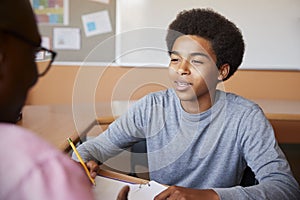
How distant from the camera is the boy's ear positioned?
1403 millimetres

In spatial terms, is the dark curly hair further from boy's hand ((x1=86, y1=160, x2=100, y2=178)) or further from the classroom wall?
the classroom wall

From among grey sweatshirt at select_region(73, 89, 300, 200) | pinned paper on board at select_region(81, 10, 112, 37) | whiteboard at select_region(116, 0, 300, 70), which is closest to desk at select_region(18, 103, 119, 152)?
grey sweatshirt at select_region(73, 89, 300, 200)

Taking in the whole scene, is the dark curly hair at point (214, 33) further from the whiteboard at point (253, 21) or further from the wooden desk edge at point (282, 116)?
the whiteboard at point (253, 21)

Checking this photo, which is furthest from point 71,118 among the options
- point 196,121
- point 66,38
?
point 66,38

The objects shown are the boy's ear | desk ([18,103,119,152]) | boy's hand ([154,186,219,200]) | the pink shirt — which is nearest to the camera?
the pink shirt

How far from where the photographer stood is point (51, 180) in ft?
1.14

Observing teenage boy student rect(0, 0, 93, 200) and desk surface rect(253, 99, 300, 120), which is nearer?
teenage boy student rect(0, 0, 93, 200)

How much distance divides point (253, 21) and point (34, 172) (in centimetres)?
277

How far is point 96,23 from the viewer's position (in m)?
2.98

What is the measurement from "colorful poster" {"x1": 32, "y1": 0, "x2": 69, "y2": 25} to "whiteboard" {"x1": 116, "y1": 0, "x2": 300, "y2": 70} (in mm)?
371

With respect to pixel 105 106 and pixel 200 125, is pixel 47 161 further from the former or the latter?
pixel 105 106

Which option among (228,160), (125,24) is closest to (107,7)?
(125,24)

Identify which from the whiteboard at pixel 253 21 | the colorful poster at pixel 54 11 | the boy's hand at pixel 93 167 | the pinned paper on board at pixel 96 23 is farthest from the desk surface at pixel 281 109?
the colorful poster at pixel 54 11

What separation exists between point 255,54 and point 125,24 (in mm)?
935
